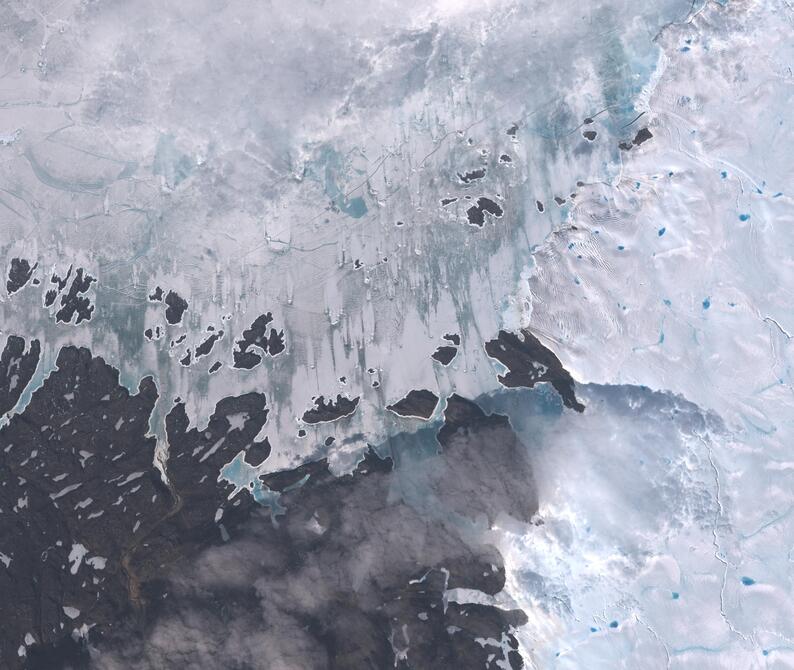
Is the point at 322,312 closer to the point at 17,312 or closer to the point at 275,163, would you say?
the point at 275,163

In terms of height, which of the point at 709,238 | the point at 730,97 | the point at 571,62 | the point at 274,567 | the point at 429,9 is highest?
the point at 429,9

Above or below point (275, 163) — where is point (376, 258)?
below

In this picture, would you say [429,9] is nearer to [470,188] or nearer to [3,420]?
[470,188]

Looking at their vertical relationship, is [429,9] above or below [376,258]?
above

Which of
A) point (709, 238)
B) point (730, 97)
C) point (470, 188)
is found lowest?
point (709, 238)

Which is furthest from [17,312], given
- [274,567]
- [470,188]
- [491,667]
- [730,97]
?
[730,97]

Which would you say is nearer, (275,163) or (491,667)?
(491,667)

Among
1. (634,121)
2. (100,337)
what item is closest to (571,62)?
(634,121)

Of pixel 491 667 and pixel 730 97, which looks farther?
pixel 730 97
